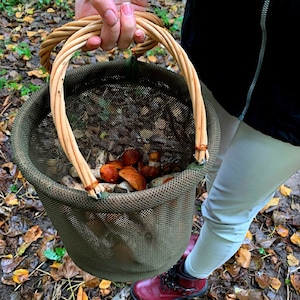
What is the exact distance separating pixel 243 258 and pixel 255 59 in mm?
948

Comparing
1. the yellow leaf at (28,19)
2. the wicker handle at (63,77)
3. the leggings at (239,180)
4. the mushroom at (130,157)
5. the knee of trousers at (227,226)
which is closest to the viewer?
the wicker handle at (63,77)

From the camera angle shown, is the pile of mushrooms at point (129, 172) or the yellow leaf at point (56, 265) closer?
the pile of mushrooms at point (129, 172)

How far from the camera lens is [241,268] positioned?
1.52 meters

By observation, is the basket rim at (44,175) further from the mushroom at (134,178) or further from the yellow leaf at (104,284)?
the yellow leaf at (104,284)

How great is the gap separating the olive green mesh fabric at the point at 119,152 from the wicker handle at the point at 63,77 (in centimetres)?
4

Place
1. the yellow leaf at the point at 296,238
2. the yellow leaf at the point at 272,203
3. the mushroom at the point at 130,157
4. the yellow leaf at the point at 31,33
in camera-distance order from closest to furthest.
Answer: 1. the mushroom at the point at 130,157
2. the yellow leaf at the point at 296,238
3. the yellow leaf at the point at 272,203
4. the yellow leaf at the point at 31,33

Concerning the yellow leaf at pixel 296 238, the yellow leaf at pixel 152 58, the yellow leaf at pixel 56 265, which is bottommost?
the yellow leaf at pixel 56 265

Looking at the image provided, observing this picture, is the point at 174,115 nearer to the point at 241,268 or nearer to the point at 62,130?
the point at 62,130

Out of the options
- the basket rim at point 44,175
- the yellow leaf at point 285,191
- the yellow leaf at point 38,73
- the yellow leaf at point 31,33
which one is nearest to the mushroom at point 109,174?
the basket rim at point 44,175

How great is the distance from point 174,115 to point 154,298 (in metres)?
0.66

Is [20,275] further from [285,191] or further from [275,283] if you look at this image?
[285,191]

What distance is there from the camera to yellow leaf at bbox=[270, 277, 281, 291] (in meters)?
1.48

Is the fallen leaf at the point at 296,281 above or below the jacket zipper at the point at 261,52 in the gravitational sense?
below

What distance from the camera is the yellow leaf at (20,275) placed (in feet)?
4.74
